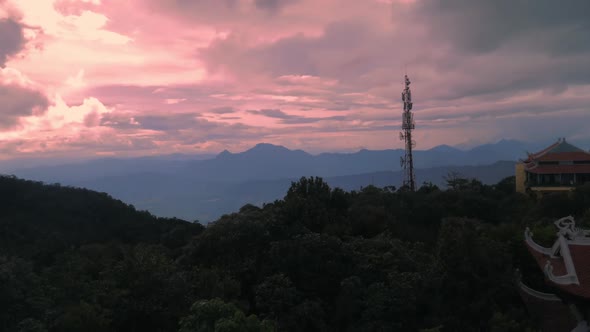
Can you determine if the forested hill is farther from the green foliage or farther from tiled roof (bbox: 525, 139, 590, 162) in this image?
tiled roof (bbox: 525, 139, 590, 162)

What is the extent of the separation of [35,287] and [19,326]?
58.8 inches

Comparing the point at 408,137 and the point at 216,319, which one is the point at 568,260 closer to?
the point at 216,319

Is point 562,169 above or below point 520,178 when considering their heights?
above

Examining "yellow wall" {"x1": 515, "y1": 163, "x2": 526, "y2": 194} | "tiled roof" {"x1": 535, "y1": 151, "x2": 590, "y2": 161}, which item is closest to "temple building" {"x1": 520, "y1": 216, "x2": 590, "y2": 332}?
"tiled roof" {"x1": 535, "y1": 151, "x2": 590, "y2": 161}

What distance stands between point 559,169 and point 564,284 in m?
33.1

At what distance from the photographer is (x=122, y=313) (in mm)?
15227

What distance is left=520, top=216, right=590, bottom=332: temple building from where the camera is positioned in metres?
12.7

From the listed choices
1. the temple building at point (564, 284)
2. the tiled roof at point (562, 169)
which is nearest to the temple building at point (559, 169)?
the tiled roof at point (562, 169)

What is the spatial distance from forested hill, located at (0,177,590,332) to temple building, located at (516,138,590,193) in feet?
68.9

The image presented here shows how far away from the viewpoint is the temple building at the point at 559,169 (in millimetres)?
41781

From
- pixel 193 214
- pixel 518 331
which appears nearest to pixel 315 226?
pixel 518 331

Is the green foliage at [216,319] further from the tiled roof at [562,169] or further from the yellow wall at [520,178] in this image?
the yellow wall at [520,178]

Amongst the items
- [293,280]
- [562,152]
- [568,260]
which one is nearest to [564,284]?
[568,260]

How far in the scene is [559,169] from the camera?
138ft
